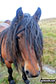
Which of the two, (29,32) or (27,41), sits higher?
(29,32)

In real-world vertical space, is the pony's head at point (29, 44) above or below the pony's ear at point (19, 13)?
below

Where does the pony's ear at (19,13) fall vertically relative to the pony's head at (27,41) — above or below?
above

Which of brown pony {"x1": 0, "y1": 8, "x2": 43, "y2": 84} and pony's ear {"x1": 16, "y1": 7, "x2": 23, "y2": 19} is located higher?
pony's ear {"x1": 16, "y1": 7, "x2": 23, "y2": 19}

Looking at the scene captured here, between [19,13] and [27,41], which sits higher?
[19,13]

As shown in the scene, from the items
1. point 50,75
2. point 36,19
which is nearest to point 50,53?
point 50,75

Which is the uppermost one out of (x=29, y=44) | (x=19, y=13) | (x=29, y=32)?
(x=19, y=13)

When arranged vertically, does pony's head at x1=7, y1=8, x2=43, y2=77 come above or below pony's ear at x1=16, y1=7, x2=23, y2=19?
below

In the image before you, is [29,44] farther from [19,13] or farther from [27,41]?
[19,13]

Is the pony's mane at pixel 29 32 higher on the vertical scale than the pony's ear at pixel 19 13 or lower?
lower

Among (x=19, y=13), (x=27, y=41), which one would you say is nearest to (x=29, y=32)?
(x=27, y=41)

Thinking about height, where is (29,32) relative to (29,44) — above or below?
above

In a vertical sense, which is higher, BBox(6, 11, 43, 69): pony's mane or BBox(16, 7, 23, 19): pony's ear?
BBox(16, 7, 23, 19): pony's ear

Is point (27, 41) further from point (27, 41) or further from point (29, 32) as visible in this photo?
point (29, 32)

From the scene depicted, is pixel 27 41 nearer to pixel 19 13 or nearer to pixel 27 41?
pixel 27 41
